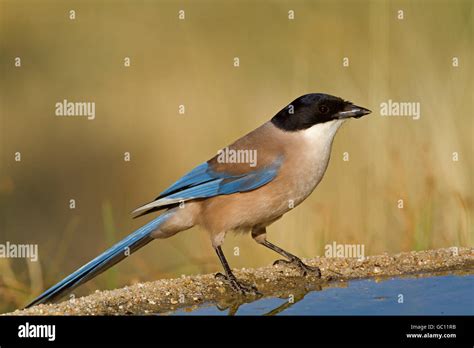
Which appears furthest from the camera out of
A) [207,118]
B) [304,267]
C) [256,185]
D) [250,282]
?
[207,118]

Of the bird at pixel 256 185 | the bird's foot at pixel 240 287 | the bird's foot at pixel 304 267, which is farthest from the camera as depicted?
the bird at pixel 256 185

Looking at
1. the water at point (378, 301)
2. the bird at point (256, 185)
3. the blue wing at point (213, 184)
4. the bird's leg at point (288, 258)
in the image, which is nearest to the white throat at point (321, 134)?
the bird at point (256, 185)

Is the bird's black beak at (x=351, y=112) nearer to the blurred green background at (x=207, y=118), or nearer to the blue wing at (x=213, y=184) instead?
the blue wing at (x=213, y=184)

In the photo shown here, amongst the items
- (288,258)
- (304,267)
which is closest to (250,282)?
(304,267)

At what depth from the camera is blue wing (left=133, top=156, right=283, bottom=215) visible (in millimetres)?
5246

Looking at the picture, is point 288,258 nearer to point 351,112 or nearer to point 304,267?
point 304,267

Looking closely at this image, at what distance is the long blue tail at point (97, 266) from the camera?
4945 mm

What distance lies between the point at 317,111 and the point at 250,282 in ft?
3.99

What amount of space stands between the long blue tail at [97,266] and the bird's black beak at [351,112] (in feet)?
4.30

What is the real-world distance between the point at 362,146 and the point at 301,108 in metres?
1.36

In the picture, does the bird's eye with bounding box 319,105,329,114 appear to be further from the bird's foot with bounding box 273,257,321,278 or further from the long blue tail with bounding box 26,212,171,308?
the long blue tail with bounding box 26,212,171,308

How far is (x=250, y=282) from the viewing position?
4727mm

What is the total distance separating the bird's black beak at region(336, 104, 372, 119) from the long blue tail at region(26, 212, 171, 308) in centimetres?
131
